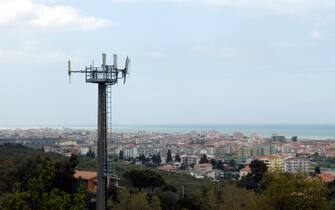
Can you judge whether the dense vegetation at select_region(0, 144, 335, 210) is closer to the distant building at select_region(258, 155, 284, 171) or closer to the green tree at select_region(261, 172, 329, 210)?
the green tree at select_region(261, 172, 329, 210)

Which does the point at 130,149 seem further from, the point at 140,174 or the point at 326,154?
the point at 140,174

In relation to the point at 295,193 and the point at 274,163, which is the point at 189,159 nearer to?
the point at 274,163

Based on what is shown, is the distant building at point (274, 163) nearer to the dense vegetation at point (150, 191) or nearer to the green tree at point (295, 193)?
the dense vegetation at point (150, 191)

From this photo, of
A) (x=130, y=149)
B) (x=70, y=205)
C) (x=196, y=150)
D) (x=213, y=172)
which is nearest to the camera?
(x=70, y=205)

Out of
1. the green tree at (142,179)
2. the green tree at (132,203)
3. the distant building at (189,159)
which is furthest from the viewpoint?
the distant building at (189,159)

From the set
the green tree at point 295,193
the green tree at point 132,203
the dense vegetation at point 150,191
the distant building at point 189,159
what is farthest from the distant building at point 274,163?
the distant building at point 189,159

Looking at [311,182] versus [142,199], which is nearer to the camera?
[311,182]

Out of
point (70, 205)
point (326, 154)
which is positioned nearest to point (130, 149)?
point (326, 154)

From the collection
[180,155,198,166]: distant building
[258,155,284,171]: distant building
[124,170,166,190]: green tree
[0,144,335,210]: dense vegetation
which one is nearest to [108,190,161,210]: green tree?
[0,144,335,210]: dense vegetation

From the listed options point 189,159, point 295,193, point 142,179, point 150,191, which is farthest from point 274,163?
point 189,159

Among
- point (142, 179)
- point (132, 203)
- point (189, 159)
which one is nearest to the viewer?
point (132, 203)

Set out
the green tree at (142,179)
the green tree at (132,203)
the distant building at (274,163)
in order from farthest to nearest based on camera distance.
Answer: the green tree at (142,179)
the green tree at (132,203)
the distant building at (274,163)
